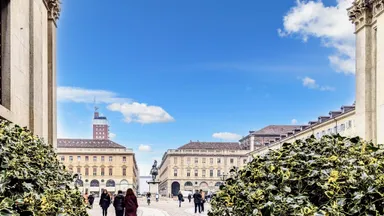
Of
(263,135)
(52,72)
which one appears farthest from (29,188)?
(263,135)

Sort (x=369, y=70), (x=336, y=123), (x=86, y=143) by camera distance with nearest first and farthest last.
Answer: (x=369, y=70) → (x=336, y=123) → (x=86, y=143)

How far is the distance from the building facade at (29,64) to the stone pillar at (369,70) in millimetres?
10801

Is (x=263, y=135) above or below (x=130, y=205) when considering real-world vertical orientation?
above

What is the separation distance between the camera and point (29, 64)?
40.3ft

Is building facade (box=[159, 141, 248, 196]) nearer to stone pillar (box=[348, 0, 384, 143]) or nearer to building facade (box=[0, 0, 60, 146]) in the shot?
stone pillar (box=[348, 0, 384, 143])

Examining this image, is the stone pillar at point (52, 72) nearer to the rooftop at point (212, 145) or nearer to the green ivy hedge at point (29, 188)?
the green ivy hedge at point (29, 188)

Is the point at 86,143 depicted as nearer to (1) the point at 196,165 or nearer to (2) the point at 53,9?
(1) the point at 196,165

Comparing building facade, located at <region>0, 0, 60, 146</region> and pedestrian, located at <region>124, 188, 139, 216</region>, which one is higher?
building facade, located at <region>0, 0, 60, 146</region>

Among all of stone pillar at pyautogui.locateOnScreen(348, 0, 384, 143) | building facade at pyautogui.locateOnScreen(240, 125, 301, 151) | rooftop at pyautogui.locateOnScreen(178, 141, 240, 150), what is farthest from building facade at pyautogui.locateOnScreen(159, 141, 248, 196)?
stone pillar at pyautogui.locateOnScreen(348, 0, 384, 143)

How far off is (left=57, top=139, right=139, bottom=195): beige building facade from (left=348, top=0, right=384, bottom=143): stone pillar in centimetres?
10249

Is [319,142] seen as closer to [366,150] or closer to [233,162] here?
[366,150]

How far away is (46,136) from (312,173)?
37.8 feet

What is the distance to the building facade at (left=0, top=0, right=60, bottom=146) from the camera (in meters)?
10.6

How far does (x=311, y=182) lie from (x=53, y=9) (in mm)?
13049
